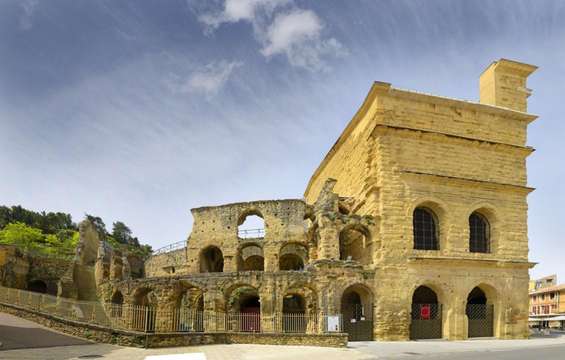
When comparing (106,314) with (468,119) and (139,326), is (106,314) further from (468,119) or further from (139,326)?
(468,119)

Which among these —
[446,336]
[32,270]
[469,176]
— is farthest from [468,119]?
[32,270]

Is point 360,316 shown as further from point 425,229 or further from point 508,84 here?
point 508,84

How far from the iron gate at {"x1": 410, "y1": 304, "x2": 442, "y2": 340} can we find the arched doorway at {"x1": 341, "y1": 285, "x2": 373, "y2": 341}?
6.92 feet

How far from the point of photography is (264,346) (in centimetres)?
1631

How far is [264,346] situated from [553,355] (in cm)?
914

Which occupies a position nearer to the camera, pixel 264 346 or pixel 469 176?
pixel 264 346

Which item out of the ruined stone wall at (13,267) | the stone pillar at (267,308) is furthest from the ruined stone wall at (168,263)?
the stone pillar at (267,308)

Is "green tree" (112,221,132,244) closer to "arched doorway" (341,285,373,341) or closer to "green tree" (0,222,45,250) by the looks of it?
"green tree" (0,222,45,250)

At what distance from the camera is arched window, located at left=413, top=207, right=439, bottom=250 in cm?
2245

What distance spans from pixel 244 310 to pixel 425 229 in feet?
40.3

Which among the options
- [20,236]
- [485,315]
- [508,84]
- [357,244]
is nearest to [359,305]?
[357,244]

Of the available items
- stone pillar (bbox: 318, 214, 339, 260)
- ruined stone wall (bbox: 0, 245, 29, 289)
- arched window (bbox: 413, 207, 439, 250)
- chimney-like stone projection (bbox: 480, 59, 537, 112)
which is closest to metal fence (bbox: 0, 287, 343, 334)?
stone pillar (bbox: 318, 214, 339, 260)

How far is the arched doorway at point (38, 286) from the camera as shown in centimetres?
3309

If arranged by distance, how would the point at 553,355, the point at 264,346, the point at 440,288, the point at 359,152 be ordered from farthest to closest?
the point at 359,152
the point at 440,288
the point at 264,346
the point at 553,355
